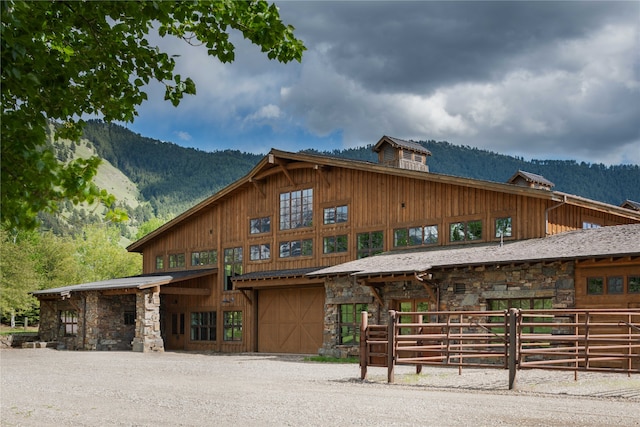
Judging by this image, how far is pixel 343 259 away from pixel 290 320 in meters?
3.46

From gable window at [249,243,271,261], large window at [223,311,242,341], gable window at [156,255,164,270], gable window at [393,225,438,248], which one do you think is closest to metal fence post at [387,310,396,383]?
gable window at [393,225,438,248]

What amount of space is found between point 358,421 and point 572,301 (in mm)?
12883

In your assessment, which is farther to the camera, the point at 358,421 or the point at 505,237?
the point at 505,237

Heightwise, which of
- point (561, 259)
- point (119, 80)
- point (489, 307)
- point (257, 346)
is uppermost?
point (119, 80)

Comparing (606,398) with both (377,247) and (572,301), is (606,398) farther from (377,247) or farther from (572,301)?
(377,247)

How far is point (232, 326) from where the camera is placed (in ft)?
112

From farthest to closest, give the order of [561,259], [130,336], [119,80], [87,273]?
1. [87,273]
2. [130,336]
3. [561,259]
4. [119,80]

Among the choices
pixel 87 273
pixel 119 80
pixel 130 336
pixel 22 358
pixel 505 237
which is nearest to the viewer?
pixel 119 80

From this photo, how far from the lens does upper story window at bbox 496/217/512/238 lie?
25516 millimetres

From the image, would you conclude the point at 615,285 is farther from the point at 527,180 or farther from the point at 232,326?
the point at 232,326

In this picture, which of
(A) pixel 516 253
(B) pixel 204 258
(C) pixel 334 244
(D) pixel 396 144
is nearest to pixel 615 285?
(A) pixel 516 253

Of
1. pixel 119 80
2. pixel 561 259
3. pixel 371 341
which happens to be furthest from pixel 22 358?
pixel 119 80

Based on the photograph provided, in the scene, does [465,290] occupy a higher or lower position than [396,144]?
lower

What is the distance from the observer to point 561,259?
2097 cm
